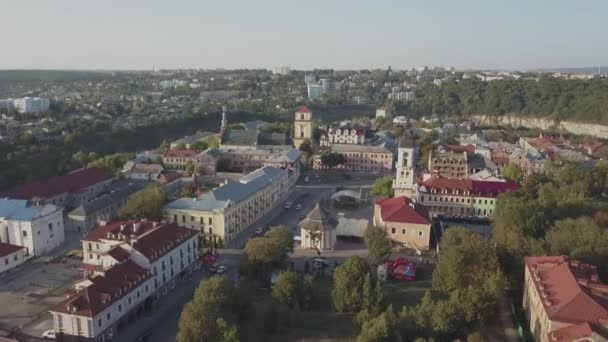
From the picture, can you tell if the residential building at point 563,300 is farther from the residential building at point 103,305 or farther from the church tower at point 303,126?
the church tower at point 303,126

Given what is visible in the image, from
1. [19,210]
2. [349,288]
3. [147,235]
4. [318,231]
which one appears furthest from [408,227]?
[19,210]

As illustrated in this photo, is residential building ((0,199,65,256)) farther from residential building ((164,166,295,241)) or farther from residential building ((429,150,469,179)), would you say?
residential building ((429,150,469,179))

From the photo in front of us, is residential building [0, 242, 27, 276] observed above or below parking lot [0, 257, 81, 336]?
above

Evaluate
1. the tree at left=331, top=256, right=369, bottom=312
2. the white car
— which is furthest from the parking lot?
the tree at left=331, top=256, right=369, bottom=312

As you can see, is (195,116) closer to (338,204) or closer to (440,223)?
(338,204)

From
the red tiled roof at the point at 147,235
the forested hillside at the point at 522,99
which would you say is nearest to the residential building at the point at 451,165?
the red tiled roof at the point at 147,235

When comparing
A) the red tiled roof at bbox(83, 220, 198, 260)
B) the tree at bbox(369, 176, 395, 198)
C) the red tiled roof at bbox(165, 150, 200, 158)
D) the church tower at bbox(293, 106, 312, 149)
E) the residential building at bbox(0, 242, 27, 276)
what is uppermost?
the church tower at bbox(293, 106, 312, 149)
